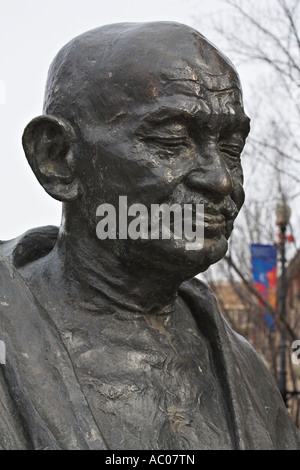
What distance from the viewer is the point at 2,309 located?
253 cm

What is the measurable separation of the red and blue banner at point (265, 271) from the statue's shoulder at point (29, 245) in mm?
7777

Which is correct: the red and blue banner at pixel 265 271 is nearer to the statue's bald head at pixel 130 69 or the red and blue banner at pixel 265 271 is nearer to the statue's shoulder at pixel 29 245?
the statue's shoulder at pixel 29 245

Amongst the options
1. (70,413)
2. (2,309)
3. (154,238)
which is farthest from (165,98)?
(70,413)

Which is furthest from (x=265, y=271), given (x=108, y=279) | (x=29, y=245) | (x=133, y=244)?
(x=133, y=244)

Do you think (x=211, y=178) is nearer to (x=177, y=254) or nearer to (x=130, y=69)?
(x=177, y=254)

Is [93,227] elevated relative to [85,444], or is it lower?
elevated

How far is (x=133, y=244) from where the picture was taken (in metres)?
2.68

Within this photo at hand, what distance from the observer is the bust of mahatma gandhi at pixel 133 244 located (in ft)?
8.50

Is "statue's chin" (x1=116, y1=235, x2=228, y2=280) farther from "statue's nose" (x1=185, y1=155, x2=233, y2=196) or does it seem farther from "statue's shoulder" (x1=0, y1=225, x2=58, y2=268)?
"statue's shoulder" (x1=0, y1=225, x2=58, y2=268)

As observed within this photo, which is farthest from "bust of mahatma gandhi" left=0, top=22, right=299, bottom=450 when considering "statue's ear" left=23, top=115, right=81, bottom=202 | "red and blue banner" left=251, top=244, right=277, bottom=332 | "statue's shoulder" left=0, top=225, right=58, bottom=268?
"red and blue banner" left=251, top=244, right=277, bottom=332

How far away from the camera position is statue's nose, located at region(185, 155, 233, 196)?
2.63m

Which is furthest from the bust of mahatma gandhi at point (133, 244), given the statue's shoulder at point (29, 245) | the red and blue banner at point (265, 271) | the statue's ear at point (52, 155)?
the red and blue banner at point (265, 271)
